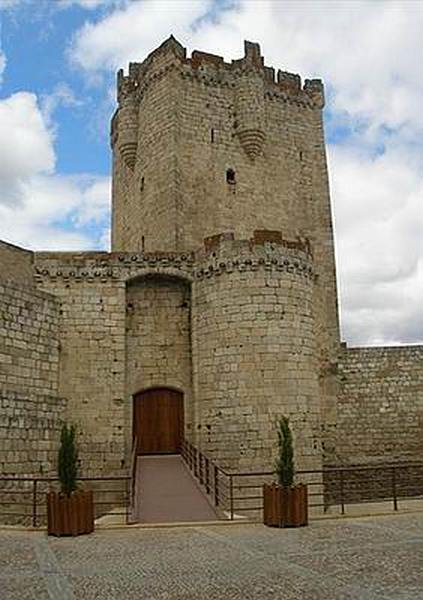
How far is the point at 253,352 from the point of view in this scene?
16609mm

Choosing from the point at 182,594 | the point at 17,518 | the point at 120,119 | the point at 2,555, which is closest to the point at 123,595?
the point at 182,594

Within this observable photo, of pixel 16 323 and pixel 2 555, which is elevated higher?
pixel 16 323

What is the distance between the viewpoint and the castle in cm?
1644

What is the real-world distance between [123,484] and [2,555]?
8.18 metres

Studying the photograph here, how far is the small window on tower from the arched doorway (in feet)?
26.2

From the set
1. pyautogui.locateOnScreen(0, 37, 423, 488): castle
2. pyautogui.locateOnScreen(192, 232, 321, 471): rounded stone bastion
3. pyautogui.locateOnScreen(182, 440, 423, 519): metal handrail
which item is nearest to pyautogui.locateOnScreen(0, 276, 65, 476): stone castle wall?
pyautogui.locateOnScreen(0, 37, 423, 488): castle

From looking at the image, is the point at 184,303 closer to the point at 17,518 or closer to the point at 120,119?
the point at 17,518

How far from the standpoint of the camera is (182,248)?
67.9 feet

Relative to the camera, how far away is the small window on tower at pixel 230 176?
22.4m

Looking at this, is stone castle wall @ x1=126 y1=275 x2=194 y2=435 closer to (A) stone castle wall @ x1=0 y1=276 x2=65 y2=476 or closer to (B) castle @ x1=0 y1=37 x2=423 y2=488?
(B) castle @ x1=0 y1=37 x2=423 y2=488


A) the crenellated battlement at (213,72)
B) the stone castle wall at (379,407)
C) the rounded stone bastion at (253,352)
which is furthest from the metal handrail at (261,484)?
the crenellated battlement at (213,72)

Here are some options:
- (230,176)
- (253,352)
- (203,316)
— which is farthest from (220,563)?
(230,176)

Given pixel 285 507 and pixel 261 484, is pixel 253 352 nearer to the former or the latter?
pixel 261 484

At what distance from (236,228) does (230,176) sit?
189 cm
